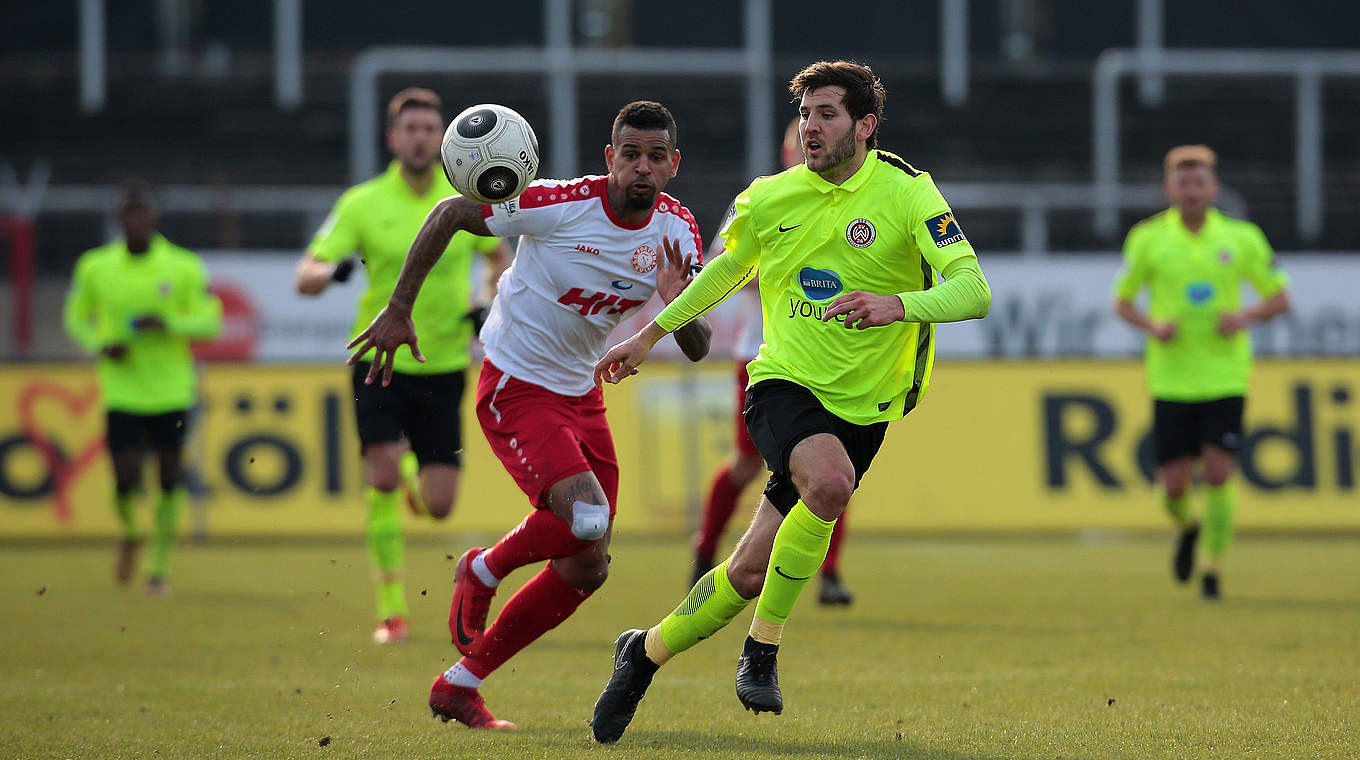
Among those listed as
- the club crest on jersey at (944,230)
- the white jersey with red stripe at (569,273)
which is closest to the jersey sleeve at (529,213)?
the white jersey with red stripe at (569,273)

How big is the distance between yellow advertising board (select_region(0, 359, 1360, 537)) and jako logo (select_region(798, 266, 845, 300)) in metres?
8.51

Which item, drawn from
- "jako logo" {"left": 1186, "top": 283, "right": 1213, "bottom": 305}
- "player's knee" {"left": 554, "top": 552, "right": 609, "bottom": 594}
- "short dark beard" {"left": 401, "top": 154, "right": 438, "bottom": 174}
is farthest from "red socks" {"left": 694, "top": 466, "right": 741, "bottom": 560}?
"player's knee" {"left": 554, "top": 552, "right": 609, "bottom": 594}

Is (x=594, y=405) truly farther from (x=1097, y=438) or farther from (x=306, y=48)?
(x=306, y=48)

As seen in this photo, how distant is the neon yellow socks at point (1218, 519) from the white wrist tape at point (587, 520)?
18.7ft

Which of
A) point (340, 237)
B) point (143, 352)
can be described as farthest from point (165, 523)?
point (340, 237)

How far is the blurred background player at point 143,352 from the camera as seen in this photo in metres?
11.4

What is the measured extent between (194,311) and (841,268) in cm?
699

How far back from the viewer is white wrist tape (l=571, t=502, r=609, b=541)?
5945 millimetres

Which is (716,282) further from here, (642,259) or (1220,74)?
(1220,74)

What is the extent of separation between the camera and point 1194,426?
35.3 ft

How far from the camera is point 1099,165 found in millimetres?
21109

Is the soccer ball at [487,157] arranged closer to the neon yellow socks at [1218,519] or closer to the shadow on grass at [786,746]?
the shadow on grass at [786,746]

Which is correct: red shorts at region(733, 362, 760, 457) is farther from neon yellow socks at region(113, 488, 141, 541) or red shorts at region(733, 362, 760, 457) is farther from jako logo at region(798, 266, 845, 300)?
neon yellow socks at region(113, 488, 141, 541)

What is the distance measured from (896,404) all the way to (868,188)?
738mm
